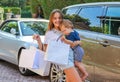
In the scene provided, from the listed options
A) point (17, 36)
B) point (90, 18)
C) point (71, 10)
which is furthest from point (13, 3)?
point (90, 18)

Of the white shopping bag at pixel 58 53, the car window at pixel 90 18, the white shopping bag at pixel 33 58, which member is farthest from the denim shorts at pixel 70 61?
the car window at pixel 90 18

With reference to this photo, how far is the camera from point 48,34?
533 cm

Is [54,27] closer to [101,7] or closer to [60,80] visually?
[101,7]

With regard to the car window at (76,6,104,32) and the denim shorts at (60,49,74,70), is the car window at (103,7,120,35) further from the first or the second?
the denim shorts at (60,49,74,70)

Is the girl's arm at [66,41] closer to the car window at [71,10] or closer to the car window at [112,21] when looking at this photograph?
the car window at [112,21]

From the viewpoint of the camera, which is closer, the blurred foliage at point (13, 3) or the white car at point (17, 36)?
the white car at point (17, 36)

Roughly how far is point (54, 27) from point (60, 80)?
5.92 feet

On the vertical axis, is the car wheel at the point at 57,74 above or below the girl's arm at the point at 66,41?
below

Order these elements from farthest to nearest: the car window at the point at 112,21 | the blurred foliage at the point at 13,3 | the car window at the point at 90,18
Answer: the blurred foliage at the point at 13,3, the car window at the point at 90,18, the car window at the point at 112,21

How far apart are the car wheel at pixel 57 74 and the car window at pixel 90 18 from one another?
98 centimetres

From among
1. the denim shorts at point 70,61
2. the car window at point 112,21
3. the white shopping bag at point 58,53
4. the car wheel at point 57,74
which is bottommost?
the car wheel at point 57,74

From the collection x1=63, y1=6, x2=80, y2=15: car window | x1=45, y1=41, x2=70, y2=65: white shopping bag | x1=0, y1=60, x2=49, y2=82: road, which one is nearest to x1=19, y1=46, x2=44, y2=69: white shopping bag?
x1=45, y1=41, x2=70, y2=65: white shopping bag

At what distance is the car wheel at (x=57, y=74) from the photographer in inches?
269

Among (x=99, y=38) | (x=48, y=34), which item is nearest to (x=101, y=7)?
(x=99, y=38)
